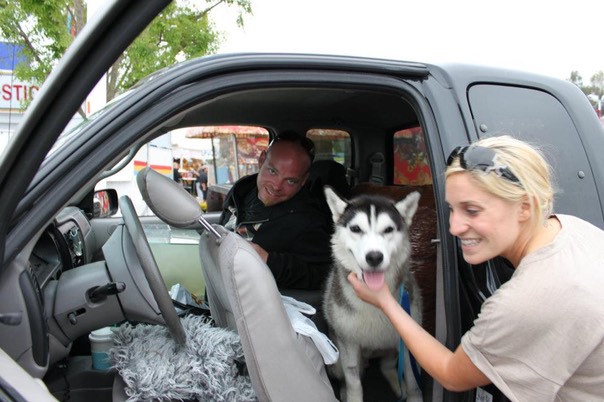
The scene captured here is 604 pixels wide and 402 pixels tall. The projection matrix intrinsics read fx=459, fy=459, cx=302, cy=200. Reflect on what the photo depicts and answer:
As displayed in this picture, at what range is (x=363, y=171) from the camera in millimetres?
3938

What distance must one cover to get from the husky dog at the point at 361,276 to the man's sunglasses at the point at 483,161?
2.70ft

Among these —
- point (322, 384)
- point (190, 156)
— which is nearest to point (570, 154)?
point (322, 384)

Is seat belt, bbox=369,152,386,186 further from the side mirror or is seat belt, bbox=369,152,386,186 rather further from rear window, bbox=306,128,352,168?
the side mirror

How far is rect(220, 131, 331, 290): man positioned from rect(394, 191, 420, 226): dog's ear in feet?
2.11

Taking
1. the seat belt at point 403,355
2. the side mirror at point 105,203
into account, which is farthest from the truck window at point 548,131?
the side mirror at point 105,203

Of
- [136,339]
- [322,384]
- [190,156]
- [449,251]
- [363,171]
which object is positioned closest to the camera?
[449,251]

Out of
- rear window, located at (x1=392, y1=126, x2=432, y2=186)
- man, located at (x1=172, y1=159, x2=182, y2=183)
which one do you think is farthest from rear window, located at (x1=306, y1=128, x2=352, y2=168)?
man, located at (x1=172, y1=159, x2=182, y2=183)

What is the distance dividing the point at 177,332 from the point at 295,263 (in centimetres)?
100

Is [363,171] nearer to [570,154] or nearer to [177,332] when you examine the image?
[570,154]

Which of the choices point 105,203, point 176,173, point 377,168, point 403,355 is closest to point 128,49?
point 105,203

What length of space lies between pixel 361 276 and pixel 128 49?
504 centimetres

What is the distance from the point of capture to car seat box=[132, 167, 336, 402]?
5.74 ft

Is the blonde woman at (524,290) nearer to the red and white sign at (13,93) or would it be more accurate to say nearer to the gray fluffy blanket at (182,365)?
the gray fluffy blanket at (182,365)

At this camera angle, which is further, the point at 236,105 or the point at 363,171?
the point at 363,171
